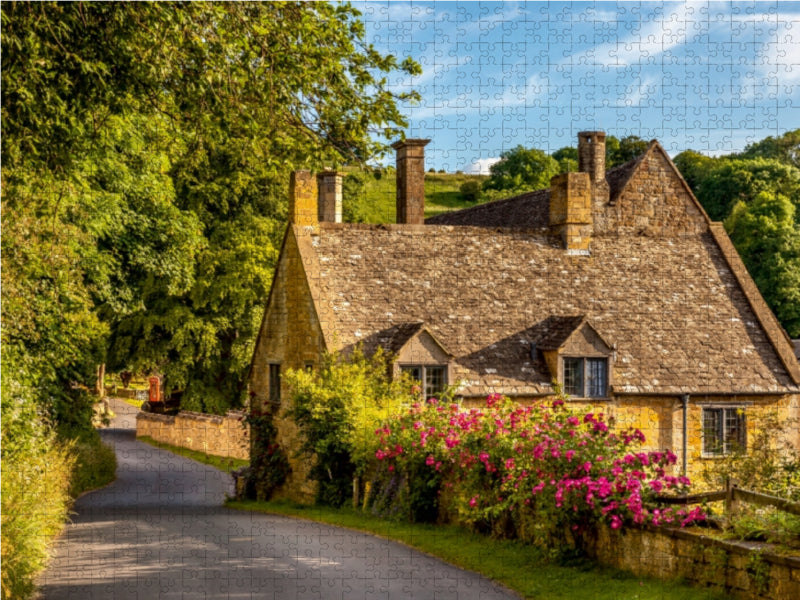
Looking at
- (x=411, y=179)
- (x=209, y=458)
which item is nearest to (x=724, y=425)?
(x=411, y=179)

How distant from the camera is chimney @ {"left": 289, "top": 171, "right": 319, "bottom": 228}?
29.1 m

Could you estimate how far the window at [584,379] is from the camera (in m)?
28.4

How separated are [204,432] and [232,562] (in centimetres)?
2719

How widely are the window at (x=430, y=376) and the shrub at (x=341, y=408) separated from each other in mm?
520

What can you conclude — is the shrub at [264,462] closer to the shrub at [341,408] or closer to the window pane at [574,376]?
the shrub at [341,408]

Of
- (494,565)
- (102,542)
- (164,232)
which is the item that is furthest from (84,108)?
(164,232)

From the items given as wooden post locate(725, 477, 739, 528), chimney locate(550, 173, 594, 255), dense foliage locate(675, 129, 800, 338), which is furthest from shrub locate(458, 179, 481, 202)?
wooden post locate(725, 477, 739, 528)

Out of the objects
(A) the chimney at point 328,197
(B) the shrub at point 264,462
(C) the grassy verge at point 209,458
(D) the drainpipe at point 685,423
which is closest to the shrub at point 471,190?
(A) the chimney at point 328,197

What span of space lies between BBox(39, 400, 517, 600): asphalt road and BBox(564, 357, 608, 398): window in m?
8.88

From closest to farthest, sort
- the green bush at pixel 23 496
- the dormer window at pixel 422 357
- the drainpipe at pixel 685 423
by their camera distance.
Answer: the green bush at pixel 23 496, the dormer window at pixel 422 357, the drainpipe at pixel 685 423

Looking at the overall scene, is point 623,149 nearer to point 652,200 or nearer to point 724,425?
point 652,200

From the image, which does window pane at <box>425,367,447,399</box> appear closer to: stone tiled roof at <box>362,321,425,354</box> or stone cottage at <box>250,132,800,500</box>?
stone cottage at <box>250,132,800,500</box>

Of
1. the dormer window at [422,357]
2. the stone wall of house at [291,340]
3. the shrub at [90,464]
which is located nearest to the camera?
the dormer window at [422,357]

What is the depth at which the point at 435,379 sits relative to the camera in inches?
1070
